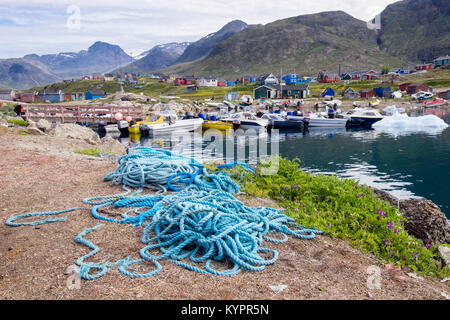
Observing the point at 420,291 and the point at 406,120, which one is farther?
the point at 406,120

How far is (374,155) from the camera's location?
2697 cm

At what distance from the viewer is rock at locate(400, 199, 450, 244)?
7547 mm

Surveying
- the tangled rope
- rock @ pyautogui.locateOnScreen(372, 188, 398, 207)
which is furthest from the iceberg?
the tangled rope

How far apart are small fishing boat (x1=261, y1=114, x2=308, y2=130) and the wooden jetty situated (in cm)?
1698

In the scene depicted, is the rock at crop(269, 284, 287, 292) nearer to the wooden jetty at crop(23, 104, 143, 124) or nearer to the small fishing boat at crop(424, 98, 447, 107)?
the wooden jetty at crop(23, 104, 143, 124)

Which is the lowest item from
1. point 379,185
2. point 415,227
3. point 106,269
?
point 379,185

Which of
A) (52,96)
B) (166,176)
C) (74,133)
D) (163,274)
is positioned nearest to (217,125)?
(74,133)

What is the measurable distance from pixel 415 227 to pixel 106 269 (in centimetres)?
671

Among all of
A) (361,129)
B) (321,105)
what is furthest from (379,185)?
(321,105)

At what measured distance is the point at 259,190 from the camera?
7.86 metres

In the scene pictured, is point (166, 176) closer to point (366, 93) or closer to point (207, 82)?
point (366, 93)

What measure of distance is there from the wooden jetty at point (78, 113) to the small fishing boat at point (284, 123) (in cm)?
1698

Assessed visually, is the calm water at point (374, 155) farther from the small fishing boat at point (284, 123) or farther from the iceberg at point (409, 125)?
the iceberg at point (409, 125)
